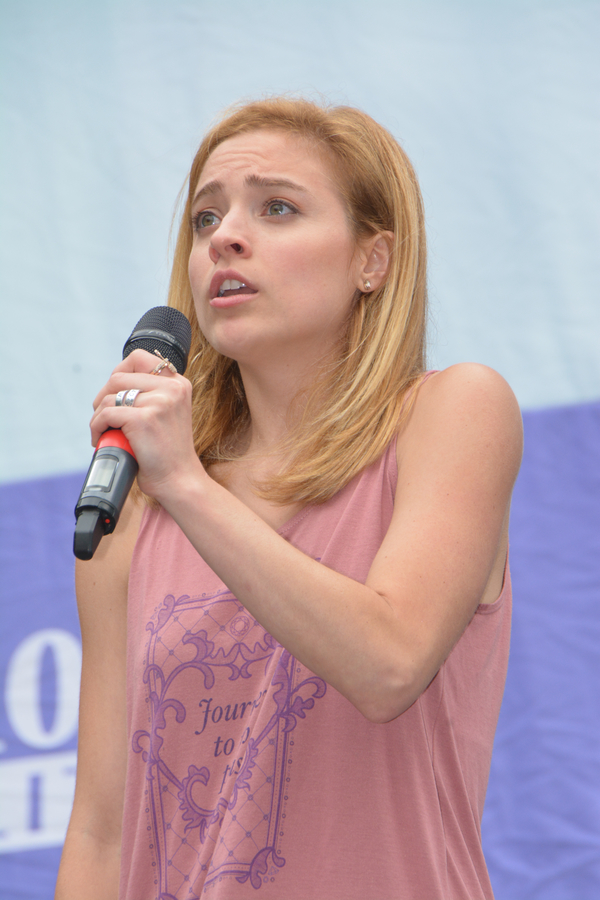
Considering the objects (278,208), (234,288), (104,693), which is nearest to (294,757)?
(104,693)

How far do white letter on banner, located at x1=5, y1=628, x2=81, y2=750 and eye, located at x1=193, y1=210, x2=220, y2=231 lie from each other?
937mm

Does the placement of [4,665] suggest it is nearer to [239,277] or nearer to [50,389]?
[50,389]

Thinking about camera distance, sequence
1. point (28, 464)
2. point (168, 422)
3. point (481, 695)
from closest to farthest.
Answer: point (168, 422) → point (481, 695) → point (28, 464)

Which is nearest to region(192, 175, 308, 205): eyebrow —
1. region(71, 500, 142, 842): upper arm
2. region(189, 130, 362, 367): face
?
region(189, 130, 362, 367): face

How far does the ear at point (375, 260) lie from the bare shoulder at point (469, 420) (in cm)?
27

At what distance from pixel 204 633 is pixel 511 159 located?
4.59 feet

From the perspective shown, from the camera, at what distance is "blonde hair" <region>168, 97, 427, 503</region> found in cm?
117

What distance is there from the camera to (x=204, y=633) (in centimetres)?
110

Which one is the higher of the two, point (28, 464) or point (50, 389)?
point (50, 389)

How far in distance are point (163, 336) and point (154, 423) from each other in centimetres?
23

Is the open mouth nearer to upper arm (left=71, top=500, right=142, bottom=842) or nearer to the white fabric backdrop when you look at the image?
upper arm (left=71, top=500, right=142, bottom=842)

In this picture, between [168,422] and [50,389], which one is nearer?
[168,422]

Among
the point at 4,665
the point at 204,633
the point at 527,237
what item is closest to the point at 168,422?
the point at 204,633

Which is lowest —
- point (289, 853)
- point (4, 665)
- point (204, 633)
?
point (4, 665)
